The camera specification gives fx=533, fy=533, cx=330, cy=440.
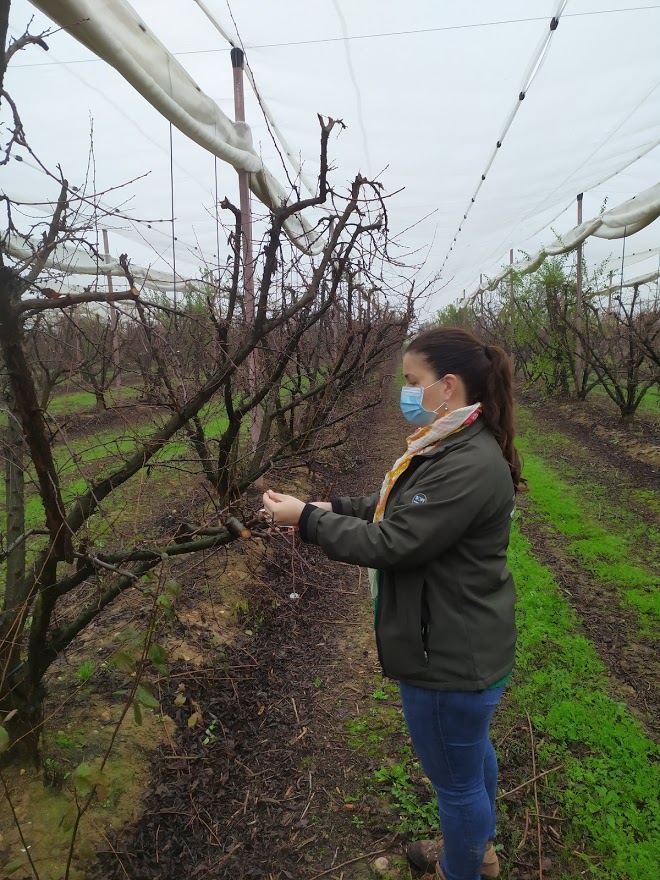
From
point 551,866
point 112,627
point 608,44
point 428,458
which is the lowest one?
point 551,866

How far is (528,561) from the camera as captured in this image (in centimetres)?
452

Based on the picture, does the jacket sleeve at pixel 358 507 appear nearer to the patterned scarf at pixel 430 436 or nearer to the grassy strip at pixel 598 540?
the patterned scarf at pixel 430 436

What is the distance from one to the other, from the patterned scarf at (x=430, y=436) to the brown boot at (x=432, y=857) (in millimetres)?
1131

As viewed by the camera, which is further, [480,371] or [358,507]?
[358,507]

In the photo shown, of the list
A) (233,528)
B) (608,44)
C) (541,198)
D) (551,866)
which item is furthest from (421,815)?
(541,198)

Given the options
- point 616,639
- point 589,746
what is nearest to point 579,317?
point 616,639

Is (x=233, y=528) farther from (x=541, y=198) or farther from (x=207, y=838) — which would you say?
(x=541, y=198)

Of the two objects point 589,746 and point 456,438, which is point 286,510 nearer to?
point 456,438

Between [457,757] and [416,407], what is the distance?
1019 mm

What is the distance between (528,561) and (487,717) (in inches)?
129

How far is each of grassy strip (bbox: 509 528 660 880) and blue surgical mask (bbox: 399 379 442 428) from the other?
1.76 metres

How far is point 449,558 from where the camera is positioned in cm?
144

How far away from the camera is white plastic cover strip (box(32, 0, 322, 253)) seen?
226 cm

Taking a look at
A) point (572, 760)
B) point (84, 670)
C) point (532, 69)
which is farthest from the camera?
point (532, 69)
